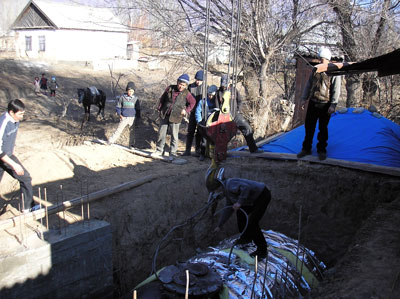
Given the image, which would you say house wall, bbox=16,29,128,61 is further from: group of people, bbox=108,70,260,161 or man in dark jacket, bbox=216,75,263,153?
man in dark jacket, bbox=216,75,263,153

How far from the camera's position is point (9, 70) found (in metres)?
26.6

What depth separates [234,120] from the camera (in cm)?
796

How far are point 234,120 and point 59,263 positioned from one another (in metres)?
4.41

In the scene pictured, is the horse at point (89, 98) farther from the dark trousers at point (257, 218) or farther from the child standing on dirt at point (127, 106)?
the dark trousers at point (257, 218)

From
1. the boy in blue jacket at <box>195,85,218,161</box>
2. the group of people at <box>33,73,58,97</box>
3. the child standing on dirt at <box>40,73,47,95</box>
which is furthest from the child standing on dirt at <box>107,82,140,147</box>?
the child standing on dirt at <box>40,73,47,95</box>

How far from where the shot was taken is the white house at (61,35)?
111ft

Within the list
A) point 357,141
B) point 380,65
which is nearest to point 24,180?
point 380,65

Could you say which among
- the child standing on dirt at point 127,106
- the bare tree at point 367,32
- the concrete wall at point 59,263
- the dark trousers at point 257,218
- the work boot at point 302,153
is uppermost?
the bare tree at point 367,32

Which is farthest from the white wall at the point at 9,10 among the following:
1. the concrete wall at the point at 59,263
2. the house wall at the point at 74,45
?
the concrete wall at the point at 59,263

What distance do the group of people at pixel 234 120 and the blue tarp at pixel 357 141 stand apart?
589 mm

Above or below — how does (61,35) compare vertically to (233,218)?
above

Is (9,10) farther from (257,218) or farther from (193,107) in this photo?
(257,218)

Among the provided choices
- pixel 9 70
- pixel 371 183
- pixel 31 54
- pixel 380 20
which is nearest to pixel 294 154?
pixel 371 183

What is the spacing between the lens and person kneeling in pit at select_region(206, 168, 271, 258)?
205 inches
